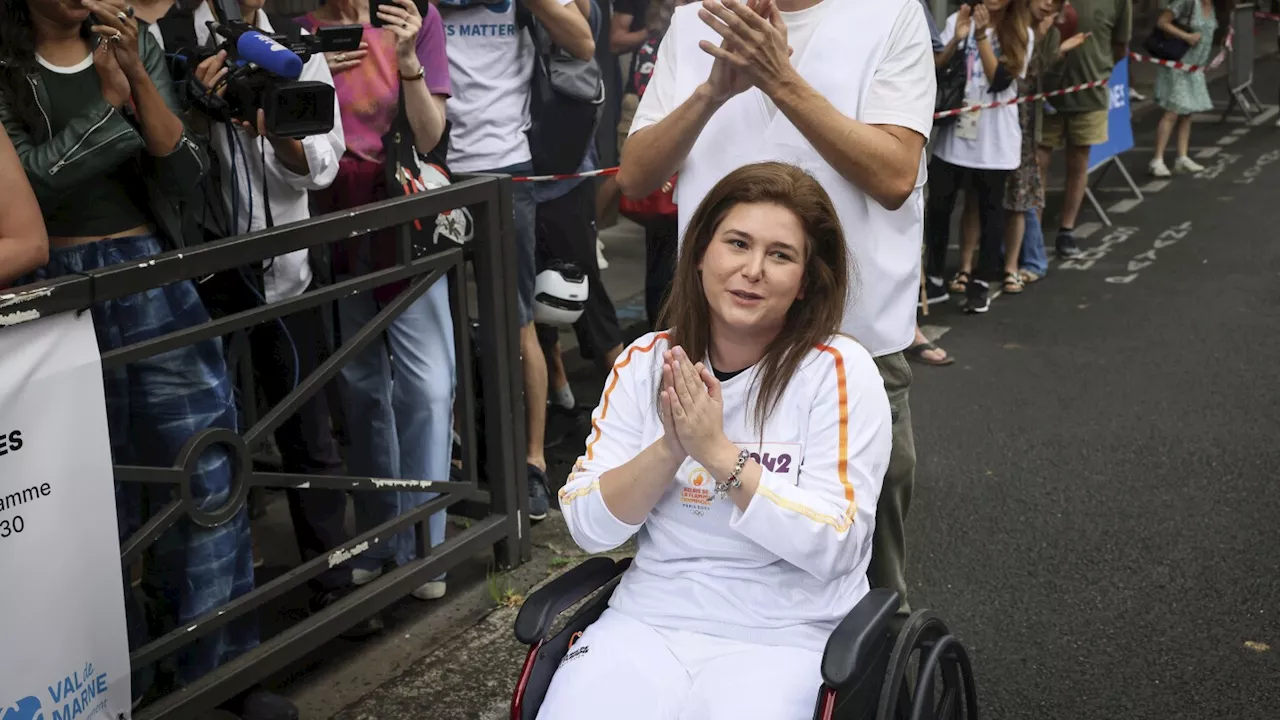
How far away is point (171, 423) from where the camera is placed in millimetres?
3490

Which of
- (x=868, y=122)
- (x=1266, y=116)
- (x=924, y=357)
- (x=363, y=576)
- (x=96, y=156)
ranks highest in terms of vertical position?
(x=868, y=122)

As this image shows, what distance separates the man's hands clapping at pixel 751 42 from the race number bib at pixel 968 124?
5.25 metres

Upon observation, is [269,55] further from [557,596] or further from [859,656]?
[859,656]

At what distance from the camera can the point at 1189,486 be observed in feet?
17.8

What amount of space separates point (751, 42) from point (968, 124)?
536 cm

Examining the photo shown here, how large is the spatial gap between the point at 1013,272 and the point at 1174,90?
173 inches

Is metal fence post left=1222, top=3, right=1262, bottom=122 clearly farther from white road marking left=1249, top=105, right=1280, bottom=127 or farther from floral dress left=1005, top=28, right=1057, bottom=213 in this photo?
floral dress left=1005, top=28, right=1057, bottom=213

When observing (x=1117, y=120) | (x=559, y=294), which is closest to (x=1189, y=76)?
(x=1117, y=120)

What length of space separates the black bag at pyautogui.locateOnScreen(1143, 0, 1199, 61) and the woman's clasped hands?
34.6 feet

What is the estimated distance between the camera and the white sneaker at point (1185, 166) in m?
12.1

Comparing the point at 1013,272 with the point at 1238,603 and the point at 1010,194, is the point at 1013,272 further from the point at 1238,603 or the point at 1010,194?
the point at 1238,603

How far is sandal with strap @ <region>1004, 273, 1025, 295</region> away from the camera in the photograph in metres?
8.42

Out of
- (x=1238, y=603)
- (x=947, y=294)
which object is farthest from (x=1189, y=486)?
(x=947, y=294)

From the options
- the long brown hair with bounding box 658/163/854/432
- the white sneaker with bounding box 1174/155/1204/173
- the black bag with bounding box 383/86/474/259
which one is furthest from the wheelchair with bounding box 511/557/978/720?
the white sneaker with bounding box 1174/155/1204/173
